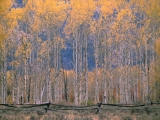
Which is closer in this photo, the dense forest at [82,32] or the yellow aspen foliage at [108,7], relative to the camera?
the dense forest at [82,32]

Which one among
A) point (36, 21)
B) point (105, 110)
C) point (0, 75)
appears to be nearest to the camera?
point (105, 110)

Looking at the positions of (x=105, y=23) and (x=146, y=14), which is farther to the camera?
(x=105, y=23)

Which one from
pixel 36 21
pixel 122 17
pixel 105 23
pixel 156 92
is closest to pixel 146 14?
pixel 122 17

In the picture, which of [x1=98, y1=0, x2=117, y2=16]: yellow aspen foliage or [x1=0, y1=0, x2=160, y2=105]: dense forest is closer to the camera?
[x1=0, y1=0, x2=160, y2=105]: dense forest

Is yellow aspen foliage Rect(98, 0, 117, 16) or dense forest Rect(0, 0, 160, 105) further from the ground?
yellow aspen foliage Rect(98, 0, 117, 16)

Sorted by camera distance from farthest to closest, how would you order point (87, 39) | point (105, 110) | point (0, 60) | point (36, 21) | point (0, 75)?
point (87, 39) < point (36, 21) < point (0, 75) < point (0, 60) < point (105, 110)

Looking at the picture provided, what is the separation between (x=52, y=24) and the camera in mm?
Answer: 25656

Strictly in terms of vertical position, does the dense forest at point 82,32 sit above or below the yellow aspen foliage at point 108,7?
below

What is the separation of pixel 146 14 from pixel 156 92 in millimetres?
6695

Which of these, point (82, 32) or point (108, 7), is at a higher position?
point (108, 7)

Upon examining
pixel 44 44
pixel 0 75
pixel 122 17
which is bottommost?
pixel 0 75

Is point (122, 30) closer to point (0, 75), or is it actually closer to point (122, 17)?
point (122, 17)

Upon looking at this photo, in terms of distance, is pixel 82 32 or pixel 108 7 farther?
pixel 82 32

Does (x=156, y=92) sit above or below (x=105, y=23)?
below
